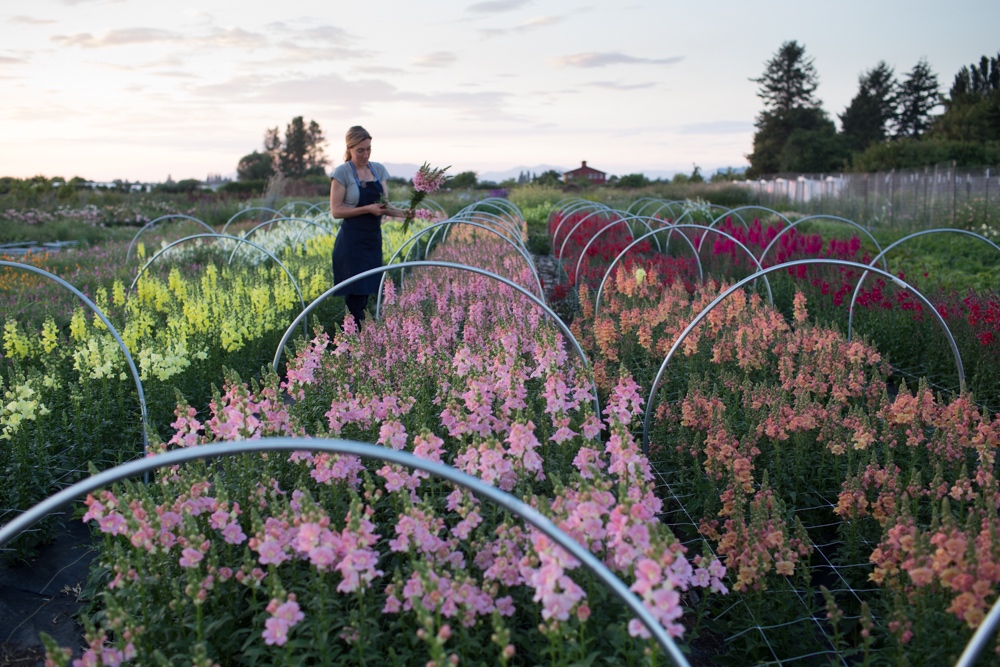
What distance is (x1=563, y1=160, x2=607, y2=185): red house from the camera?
5213 cm

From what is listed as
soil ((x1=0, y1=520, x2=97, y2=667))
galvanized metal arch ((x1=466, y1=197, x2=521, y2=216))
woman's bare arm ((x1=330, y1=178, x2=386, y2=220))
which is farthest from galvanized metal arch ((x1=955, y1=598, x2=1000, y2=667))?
galvanized metal arch ((x1=466, y1=197, x2=521, y2=216))

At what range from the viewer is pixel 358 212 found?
6641 millimetres

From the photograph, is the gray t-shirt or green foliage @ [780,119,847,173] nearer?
the gray t-shirt

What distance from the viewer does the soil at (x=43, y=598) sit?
3299 millimetres

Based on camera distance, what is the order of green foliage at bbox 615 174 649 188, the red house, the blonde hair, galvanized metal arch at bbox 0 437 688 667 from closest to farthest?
galvanized metal arch at bbox 0 437 688 667, the blonde hair, green foliage at bbox 615 174 649 188, the red house

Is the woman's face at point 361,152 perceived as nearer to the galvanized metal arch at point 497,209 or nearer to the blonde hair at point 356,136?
the blonde hair at point 356,136

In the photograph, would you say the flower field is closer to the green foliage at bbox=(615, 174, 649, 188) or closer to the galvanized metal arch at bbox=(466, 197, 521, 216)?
the galvanized metal arch at bbox=(466, 197, 521, 216)

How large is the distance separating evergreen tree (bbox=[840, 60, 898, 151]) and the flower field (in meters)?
63.5

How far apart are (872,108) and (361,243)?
65.8 metres

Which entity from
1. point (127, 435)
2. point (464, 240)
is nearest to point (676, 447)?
point (127, 435)

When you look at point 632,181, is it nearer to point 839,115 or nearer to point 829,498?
point 839,115

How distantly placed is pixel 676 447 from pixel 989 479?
1.73 metres

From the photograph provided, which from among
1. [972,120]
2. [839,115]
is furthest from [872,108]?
[972,120]

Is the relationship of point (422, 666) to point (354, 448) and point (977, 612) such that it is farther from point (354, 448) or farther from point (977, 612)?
point (977, 612)
